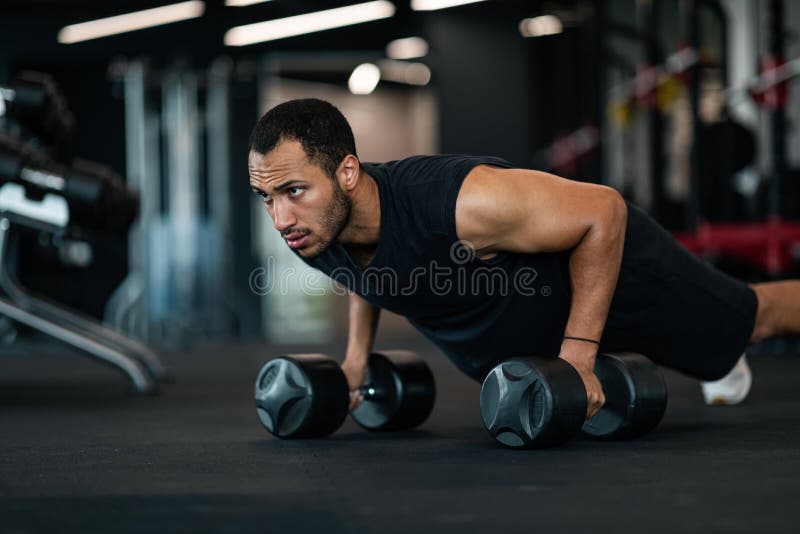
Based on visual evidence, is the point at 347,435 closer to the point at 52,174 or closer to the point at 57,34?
the point at 52,174

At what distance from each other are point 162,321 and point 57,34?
202 centimetres

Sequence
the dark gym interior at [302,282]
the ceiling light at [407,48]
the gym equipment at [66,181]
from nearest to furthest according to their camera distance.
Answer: the dark gym interior at [302,282] < the gym equipment at [66,181] < the ceiling light at [407,48]

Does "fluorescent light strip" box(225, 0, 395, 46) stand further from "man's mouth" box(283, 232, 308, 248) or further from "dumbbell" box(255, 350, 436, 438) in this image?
"man's mouth" box(283, 232, 308, 248)

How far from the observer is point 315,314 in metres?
9.16

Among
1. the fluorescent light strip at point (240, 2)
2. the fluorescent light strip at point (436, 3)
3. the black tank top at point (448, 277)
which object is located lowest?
the black tank top at point (448, 277)

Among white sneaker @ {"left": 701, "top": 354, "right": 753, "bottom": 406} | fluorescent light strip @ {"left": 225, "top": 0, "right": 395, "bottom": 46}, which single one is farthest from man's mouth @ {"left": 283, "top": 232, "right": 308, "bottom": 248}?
fluorescent light strip @ {"left": 225, "top": 0, "right": 395, "bottom": 46}

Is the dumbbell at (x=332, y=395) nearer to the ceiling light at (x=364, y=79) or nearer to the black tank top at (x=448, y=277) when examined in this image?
the black tank top at (x=448, y=277)

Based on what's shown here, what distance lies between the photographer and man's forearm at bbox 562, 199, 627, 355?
72.4 inches

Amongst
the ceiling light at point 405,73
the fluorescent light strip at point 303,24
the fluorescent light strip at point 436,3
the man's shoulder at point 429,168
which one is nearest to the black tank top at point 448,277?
the man's shoulder at point 429,168

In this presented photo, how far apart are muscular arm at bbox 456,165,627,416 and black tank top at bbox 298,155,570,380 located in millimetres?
40

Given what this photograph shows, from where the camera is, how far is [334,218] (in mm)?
1812

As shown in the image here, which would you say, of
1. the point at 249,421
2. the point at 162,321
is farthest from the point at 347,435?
the point at 162,321

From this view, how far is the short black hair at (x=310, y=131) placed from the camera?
1769 mm

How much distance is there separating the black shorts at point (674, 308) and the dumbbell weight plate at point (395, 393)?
1.28ft
